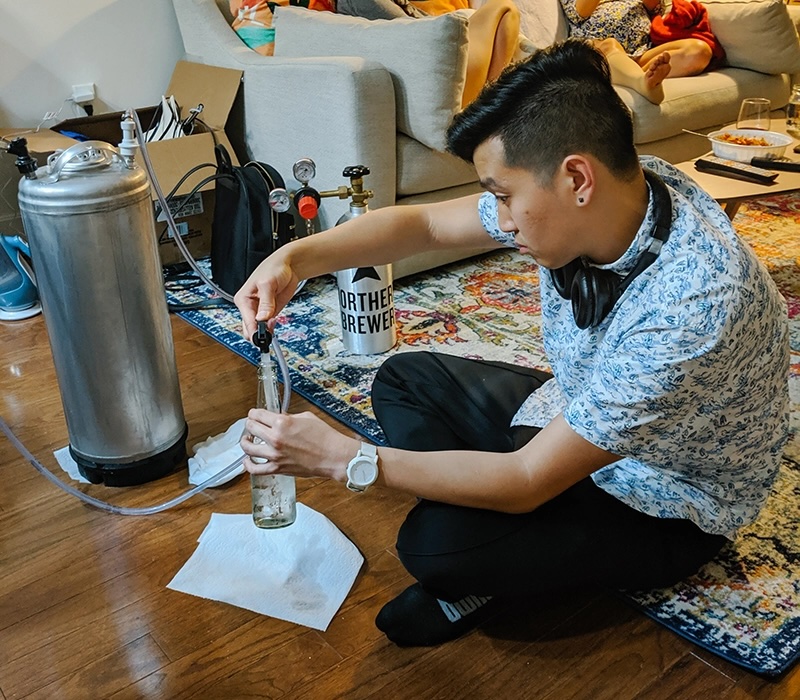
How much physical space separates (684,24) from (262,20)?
63.8 inches

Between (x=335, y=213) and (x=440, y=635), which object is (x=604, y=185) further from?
(x=335, y=213)

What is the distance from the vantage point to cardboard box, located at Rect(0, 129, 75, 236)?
7.28 ft

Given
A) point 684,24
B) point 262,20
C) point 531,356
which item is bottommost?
point 531,356

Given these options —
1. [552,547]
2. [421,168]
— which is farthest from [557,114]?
[421,168]

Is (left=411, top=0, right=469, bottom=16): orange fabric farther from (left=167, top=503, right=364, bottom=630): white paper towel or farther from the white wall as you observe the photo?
(left=167, top=503, right=364, bottom=630): white paper towel

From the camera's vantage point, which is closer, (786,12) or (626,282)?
(626,282)

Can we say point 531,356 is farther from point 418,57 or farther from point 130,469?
point 130,469

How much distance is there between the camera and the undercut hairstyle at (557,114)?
0.87 metres

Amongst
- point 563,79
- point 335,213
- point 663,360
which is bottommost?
point 335,213

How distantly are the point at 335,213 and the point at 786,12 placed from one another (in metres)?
2.01

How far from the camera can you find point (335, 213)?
218cm

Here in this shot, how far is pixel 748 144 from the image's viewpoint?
2061 millimetres

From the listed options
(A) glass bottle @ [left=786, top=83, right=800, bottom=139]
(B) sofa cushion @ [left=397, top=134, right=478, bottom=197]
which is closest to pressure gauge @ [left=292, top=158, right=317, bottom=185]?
(B) sofa cushion @ [left=397, top=134, right=478, bottom=197]

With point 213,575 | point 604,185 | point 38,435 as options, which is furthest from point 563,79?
point 38,435
